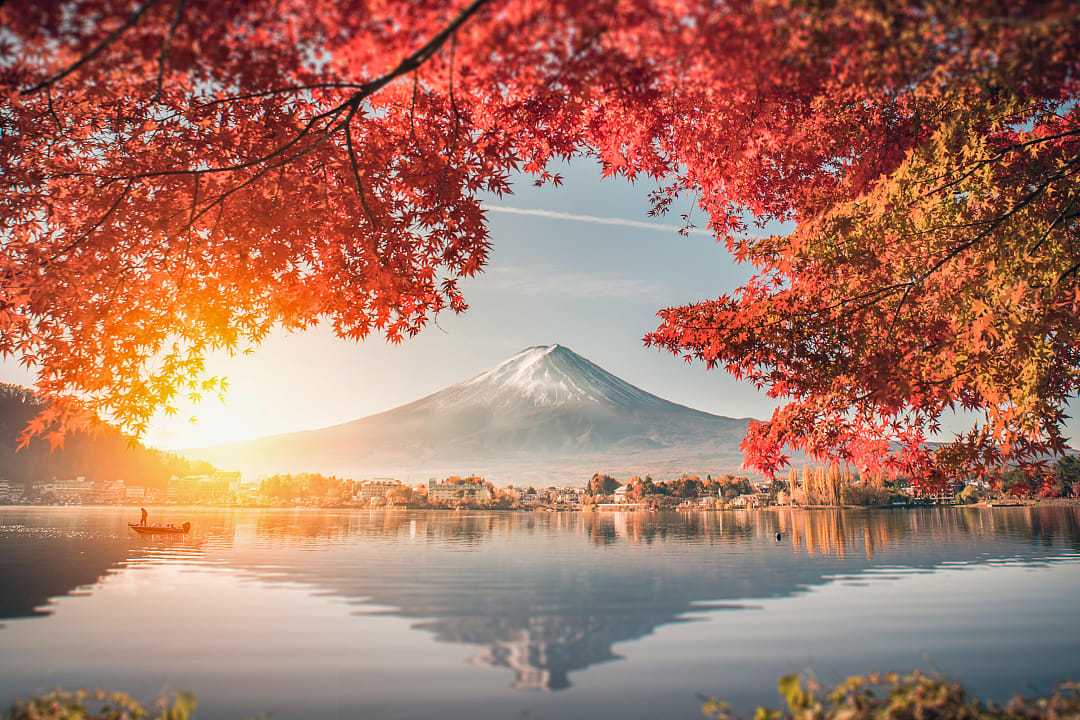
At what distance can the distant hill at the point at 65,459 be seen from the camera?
83.1m

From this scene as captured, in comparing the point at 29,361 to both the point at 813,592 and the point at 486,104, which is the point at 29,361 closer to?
the point at 486,104

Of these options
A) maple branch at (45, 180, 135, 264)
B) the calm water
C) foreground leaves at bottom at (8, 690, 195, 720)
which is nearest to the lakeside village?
the calm water

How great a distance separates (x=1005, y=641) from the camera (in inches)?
243

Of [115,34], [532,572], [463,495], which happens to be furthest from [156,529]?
[463,495]

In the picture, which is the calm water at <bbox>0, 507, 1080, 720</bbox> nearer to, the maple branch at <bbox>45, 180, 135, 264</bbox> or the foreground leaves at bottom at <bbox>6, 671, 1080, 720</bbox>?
the foreground leaves at bottom at <bbox>6, 671, 1080, 720</bbox>

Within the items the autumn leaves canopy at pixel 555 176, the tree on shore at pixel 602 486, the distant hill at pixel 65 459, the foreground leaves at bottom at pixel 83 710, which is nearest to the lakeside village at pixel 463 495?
the tree on shore at pixel 602 486

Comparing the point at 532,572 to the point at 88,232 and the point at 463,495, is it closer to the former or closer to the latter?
the point at 88,232

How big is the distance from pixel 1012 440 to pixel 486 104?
5334mm

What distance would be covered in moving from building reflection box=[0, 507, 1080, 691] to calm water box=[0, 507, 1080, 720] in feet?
0.20

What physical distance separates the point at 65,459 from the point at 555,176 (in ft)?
390

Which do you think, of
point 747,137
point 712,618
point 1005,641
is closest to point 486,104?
point 747,137

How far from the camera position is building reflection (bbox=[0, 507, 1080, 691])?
6.60 meters

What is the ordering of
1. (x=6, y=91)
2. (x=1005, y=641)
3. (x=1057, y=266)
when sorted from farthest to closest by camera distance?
1. (x=1005, y=641)
2. (x=1057, y=266)
3. (x=6, y=91)

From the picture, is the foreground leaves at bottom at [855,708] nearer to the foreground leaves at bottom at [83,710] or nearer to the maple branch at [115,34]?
the foreground leaves at bottom at [83,710]
